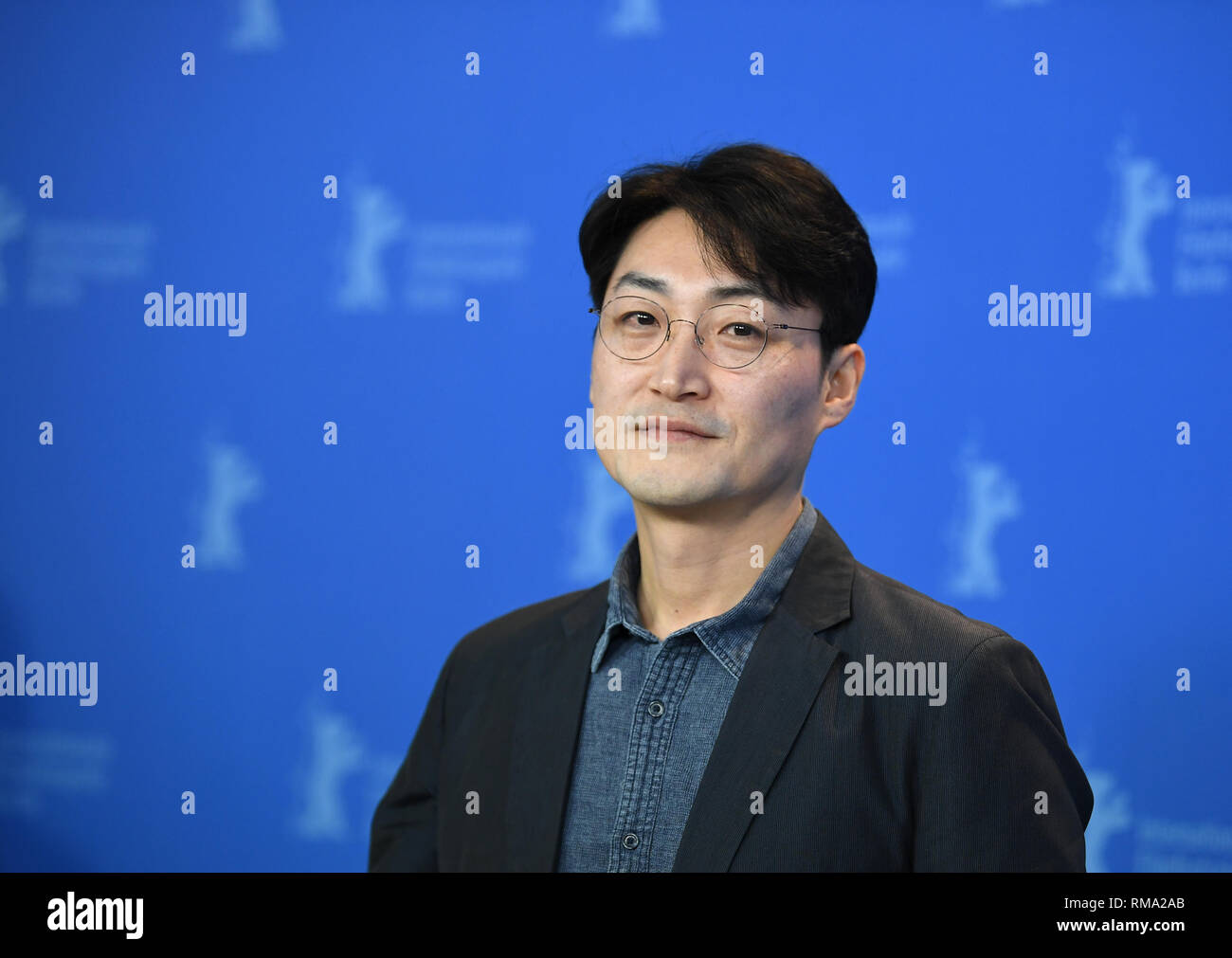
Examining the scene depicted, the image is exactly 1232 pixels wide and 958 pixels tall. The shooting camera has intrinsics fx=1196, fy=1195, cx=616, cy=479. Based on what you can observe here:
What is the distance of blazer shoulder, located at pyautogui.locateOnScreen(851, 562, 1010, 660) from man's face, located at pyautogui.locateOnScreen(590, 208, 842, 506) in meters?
0.20

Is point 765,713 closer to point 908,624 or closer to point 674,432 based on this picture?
point 908,624

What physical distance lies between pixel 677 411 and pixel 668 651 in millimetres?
330

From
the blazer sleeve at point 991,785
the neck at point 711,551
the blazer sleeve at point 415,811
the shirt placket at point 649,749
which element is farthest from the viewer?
the blazer sleeve at point 415,811

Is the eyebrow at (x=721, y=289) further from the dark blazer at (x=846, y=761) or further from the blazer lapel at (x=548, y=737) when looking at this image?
the blazer lapel at (x=548, y=737)

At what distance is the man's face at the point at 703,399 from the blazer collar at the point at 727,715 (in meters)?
0.16

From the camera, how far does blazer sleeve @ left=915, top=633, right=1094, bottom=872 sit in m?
1.43

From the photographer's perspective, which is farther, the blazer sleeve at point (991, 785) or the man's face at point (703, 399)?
the man's face at point (703, 399)

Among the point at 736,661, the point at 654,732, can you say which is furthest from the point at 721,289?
the point at 654,732

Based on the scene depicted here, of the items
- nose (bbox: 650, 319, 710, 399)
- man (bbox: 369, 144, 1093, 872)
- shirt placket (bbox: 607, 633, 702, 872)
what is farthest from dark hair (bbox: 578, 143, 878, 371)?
shirt placket (bbox: 607, 633, 702, 872)

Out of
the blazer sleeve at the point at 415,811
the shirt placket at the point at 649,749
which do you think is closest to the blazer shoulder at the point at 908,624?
the shirt placket at the point at 649,749

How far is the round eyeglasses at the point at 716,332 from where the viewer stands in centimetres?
164

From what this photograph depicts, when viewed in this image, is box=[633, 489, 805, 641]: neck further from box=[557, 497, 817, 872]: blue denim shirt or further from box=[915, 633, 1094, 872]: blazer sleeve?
box=[915, 633, 1094, 872]: blazer sleeve

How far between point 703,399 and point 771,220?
26 cm
